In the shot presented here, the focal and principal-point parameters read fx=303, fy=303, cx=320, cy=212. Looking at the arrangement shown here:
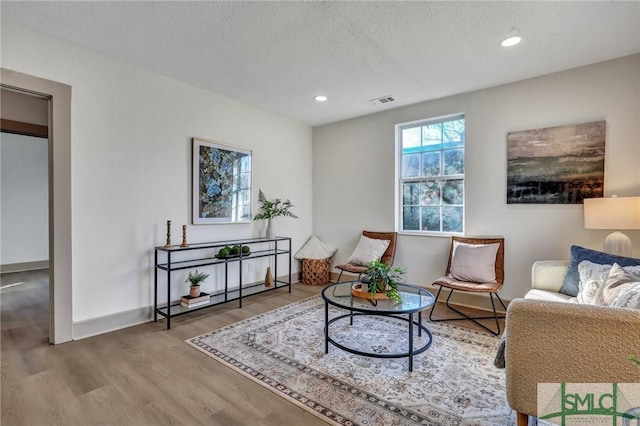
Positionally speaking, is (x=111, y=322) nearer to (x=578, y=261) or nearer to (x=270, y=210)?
(x=270, y=210)

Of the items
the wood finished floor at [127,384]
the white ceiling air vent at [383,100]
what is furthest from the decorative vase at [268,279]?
the white ceiling air vent at [383,100]

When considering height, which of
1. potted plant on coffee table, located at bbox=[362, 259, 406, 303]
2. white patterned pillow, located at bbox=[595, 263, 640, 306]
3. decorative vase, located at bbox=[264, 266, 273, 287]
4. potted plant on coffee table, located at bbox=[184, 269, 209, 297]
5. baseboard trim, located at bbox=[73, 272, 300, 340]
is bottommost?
baseboard trim, located at bbox=[73, 272, 300, 340]

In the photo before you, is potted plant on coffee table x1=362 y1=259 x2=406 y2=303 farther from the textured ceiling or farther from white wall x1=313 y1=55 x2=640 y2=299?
the textured ceiling

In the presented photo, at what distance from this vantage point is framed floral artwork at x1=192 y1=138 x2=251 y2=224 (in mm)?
3488

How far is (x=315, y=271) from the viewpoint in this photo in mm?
4574

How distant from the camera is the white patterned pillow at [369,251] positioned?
403 cm

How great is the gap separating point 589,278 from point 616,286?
0.62 metres

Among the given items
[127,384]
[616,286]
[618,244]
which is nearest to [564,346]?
[616,286]

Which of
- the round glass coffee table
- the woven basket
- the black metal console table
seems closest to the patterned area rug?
the round glass coffee table

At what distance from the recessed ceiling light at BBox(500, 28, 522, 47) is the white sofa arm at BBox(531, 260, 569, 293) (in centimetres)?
191

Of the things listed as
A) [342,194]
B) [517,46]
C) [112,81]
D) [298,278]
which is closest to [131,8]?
[112,81]

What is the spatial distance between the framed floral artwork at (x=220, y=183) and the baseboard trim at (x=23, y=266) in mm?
4319

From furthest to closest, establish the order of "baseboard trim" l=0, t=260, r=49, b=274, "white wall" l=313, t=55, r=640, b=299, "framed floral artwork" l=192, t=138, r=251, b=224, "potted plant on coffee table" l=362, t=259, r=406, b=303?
1. "baseboard trim" l=0, t=260, r=49, b=274
2. "framed floral artwork" l=192, t=138, r=251, b=224
3. "white wall" l=313, t=55, r=640, b=299
4. "potted plant on coffee table" l=362, t=259, r=406, b=303

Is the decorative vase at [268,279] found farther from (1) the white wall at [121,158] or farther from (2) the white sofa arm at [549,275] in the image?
(2) the white sofa arm at [549,275]
